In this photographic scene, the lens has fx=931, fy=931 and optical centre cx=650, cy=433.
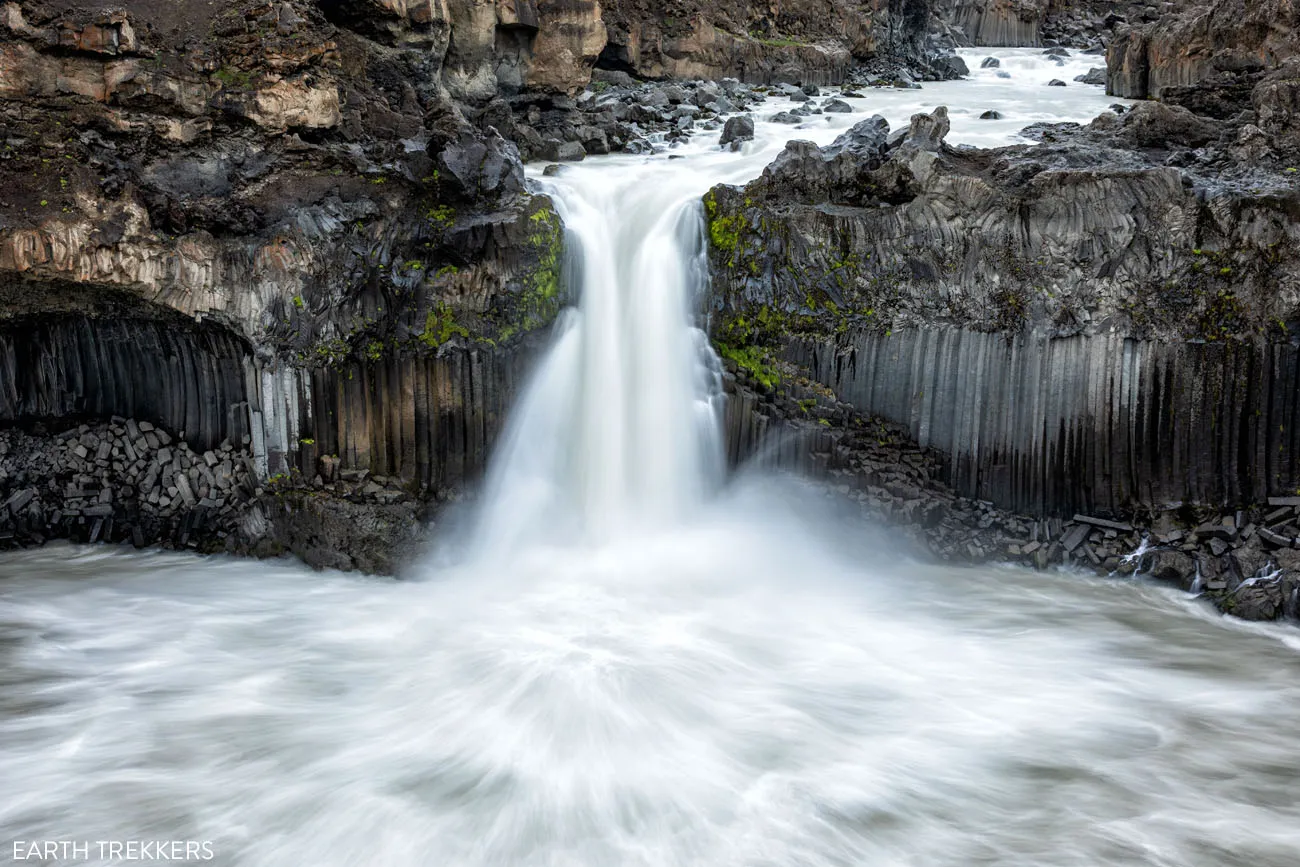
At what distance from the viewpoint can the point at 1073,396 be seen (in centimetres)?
981

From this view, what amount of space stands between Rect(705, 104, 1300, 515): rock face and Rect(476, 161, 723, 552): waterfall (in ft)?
1.65

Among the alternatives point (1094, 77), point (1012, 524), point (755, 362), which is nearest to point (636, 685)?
point (755, 362)

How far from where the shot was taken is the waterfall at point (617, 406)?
10445mm

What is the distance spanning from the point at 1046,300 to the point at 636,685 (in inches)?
237

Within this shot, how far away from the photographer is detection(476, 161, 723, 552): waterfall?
10445 mm

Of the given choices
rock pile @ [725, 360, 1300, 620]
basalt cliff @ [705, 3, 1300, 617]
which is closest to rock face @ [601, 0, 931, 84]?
basalt cliff @ [705, 3, 1300, 617]

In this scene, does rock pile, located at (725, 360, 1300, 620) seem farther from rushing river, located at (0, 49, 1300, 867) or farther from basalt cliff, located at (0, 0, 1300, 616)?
rushing river, located at (0, 49, 1300, 867)

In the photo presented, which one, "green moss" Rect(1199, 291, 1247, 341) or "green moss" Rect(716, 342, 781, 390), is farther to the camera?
"green moss" Rect(716, 342, 781, 390)

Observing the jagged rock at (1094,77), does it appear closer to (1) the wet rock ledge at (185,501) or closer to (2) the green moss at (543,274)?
(2) the green moss at (543,274)

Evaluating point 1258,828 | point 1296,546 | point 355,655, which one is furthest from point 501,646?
point 1296,546

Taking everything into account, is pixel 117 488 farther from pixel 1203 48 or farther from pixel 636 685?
pixel 1203 48

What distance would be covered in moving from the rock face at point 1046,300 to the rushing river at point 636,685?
1037mm

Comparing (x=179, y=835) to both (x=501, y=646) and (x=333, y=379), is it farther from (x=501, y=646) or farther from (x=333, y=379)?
(x=333, y=379)

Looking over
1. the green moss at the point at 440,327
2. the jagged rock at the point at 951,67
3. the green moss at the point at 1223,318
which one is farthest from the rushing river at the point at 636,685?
the jagged rock at the point at 951,67
